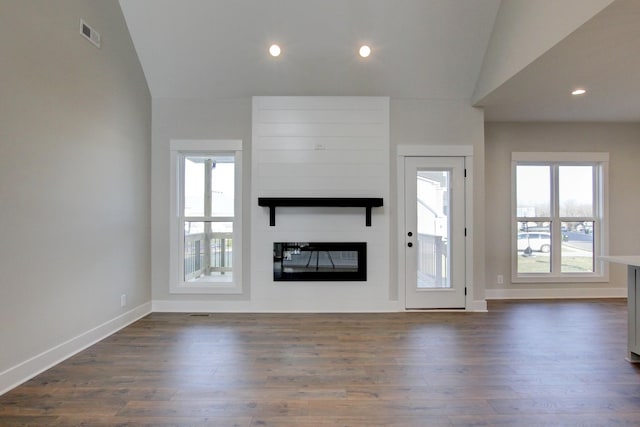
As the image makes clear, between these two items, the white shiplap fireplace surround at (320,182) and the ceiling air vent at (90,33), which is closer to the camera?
the ceiling air vent at (90,33)

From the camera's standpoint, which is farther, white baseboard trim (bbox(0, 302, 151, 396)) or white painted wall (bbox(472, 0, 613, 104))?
white painted wall (bbox(472, 0, 613, 104))

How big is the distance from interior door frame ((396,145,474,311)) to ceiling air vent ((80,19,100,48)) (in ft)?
11.7

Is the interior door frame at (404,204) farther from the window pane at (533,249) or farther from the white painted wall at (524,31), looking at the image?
the window pane at (533,249)

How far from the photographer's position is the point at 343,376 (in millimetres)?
2523

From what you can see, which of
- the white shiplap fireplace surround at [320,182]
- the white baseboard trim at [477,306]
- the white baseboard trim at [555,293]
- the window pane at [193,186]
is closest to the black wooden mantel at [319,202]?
the white shiplap fireplace surround at [320,182]

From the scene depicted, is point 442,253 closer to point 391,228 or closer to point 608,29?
point 391,228

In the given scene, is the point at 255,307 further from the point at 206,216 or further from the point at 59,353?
the point at 59,353

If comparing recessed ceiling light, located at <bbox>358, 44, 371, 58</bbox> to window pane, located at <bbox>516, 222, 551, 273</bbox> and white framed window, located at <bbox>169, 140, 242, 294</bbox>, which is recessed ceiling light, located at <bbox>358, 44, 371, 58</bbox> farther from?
window pane, located at <bbox>516, 222, 551, 273</bbox>

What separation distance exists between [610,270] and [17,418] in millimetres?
7117

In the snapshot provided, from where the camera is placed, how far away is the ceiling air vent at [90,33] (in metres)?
3.01

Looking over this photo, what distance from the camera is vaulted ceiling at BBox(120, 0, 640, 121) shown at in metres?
3.48

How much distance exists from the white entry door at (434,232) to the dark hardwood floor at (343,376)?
1.74 feet

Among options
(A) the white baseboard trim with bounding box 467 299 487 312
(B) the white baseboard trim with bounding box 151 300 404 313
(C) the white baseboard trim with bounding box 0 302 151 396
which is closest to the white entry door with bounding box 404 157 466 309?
(A) the white baseboard trim with bounding box 467 299 487 312

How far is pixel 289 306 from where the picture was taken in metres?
4.23
